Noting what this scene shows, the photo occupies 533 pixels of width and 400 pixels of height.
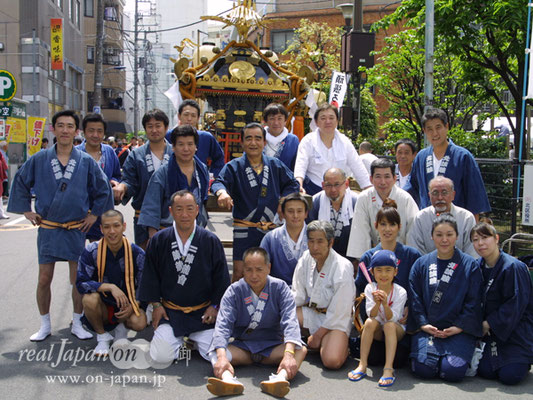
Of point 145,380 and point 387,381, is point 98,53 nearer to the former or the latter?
point 145,380

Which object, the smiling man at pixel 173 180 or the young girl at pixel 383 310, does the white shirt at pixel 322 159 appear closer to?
the smiling man at pixel 173 180

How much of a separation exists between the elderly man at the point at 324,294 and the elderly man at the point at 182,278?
2.18 feet

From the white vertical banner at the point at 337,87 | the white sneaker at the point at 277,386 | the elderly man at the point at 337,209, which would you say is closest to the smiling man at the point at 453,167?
the elderly man at the point at 337,209

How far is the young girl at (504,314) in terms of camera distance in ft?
12.6

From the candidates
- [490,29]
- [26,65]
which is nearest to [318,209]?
[490,29]

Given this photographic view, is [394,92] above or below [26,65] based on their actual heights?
below

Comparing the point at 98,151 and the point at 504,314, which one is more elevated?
the point at 98,151

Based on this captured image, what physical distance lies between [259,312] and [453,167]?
2396 millimetres

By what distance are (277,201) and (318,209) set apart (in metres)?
0.42

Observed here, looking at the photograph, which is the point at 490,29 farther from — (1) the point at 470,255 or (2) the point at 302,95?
(1) the point at 470,255

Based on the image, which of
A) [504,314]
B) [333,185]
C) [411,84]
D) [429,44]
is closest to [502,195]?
[429,44]

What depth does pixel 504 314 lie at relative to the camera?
3.90m

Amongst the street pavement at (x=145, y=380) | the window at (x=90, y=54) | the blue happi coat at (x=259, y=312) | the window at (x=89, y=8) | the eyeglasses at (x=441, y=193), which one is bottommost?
the street pavement at (x=145, y=380)

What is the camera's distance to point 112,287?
4.32m
